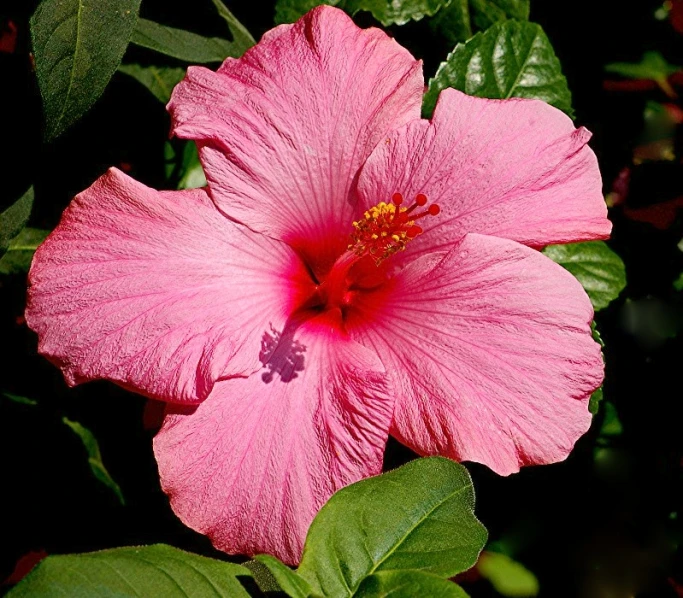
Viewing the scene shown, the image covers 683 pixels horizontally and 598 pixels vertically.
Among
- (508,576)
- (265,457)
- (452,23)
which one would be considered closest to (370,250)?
(265,457)

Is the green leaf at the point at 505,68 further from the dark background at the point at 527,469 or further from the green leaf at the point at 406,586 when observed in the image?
the green leaf at the point at 406,586

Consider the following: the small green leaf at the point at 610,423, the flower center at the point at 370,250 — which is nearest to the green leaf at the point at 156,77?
the flower center at the point at 370,250

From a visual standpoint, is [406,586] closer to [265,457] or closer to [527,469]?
[265,457]

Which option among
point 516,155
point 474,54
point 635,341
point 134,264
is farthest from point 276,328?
point 635,341

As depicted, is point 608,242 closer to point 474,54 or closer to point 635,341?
point 635,341

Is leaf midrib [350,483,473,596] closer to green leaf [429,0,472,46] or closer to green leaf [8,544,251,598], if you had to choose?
green leaf [8,544,251,598]

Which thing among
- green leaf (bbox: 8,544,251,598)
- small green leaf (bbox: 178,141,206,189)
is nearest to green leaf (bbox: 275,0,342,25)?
small green leaf (bbox: 178,141,206,189)
